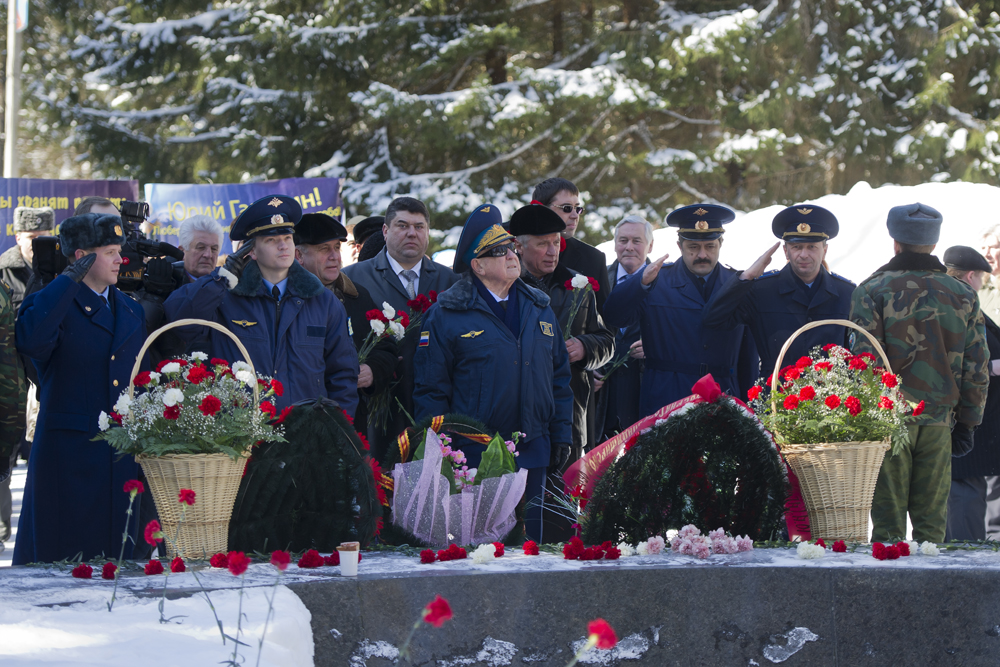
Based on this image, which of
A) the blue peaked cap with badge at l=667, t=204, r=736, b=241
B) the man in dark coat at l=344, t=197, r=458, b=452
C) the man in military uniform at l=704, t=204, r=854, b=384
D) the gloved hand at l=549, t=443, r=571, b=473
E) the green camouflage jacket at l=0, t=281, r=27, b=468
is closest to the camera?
the green camouflage jacket at l=0, t=281, r=27, b=468

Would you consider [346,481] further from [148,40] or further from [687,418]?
[148,40]

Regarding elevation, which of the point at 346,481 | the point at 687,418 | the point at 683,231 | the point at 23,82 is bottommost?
the point at 346,481

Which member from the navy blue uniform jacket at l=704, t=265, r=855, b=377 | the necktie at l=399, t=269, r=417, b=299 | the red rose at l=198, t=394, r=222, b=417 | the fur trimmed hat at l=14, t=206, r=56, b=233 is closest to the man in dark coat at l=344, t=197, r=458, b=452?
the necktie at l=399, t=269, r=417, b=299

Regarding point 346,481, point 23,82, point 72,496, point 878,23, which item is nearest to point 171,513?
point 346,481

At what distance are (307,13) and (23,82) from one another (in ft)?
20.0

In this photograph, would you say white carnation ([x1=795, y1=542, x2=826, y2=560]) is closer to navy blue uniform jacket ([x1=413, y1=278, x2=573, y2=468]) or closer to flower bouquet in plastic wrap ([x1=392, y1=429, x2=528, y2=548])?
flower bouquet in plastic wrap ([x1=392, y1=429, x2=528, y2=548])

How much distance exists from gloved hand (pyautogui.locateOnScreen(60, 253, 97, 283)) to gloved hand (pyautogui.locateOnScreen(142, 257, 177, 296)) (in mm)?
841

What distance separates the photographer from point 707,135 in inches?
773

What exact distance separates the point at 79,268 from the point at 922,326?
148 inches

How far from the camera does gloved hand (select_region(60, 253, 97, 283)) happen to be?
14.4 ft

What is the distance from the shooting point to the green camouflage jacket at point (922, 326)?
197 inches

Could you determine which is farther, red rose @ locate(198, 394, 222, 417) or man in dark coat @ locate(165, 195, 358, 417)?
man in dark coat @ locate(165, 195, 358, 417)

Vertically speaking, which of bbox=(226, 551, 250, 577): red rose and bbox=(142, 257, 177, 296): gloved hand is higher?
bbox=(142, 257, 177, 296): gloved hand

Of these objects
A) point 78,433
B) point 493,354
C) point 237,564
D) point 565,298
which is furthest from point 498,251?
point 237,564
